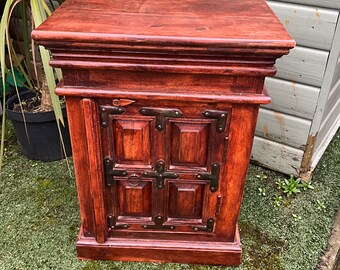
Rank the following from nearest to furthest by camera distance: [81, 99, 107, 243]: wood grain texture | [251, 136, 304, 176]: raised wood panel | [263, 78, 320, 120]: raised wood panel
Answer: [81, 99, 107, 243]: wood grain texture < [263, 78, 320, 120]: raised wood panel < [251, 136, 304, 176]: raised wood panel

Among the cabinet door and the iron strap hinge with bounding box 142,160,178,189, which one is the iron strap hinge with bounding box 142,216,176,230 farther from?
the iron strap hinge with bounding box 142,160,178,189

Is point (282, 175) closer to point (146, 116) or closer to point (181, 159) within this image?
point (181, 159)

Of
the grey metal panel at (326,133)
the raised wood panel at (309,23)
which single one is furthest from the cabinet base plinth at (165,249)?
the raised wood panel at (309,23)

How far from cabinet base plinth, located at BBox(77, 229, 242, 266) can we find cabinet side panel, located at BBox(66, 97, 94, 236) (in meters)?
0.08

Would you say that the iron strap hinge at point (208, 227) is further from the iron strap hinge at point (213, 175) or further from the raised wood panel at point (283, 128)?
the raised wood panel at point (283, 128)

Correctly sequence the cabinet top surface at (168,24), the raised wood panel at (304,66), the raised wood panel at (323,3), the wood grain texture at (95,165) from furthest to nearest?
the raised wood panel at (304,66) < the raised wood panel at (323,3) < the wood grain texture at (95,165) < the cabinet top surface at (168,24)

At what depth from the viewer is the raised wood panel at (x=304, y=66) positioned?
1.85 m

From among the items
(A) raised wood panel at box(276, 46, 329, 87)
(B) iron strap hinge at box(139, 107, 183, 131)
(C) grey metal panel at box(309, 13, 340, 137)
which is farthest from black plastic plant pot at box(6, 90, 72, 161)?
(C) grey metal panel at box(309, 13, 340, 137)

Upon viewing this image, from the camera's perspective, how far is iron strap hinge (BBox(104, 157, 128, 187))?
145cm

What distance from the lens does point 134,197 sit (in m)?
1.55

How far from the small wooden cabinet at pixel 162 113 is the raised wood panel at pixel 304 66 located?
481 mm

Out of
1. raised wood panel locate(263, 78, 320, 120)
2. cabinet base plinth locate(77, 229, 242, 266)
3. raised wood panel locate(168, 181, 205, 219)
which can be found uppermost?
raised wood panel locate(263, 78, 320, 120)

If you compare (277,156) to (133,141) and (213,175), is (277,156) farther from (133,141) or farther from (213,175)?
(133,141)

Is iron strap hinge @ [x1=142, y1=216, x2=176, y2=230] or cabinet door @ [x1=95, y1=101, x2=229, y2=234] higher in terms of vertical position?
cabinet door @ [x1=95, y1=101, x2=229, y2=234]
